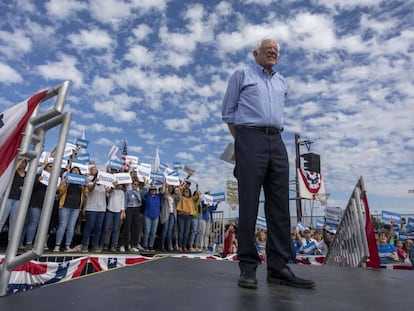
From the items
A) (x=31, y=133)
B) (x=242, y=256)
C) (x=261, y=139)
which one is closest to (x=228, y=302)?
(x=242, y=256)

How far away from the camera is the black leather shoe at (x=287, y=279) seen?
209 centimetres

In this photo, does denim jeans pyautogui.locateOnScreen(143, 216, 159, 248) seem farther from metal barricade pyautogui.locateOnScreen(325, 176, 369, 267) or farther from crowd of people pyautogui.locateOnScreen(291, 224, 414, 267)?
metal barricade pyautogui.locateOnScreen(325, 176, 369, 267)

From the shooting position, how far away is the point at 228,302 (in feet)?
5.09

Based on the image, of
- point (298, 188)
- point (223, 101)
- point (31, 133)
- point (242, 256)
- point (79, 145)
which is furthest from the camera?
point (298, 188)

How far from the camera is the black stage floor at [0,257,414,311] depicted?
4.58 ft

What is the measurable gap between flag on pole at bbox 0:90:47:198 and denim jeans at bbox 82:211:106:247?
525cm

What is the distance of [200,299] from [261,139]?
3.87 feet

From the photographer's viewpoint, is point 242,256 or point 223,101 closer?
point 242,256

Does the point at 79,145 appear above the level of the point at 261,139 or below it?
above

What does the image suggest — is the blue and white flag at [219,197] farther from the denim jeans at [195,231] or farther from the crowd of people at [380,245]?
the crowd of people at [380,245]

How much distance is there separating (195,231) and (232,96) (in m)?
7.35

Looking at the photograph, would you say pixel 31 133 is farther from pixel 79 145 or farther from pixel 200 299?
pixel 79 145

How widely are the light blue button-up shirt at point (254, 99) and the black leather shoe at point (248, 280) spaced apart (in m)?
1.00

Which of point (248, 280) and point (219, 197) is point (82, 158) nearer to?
point (219, 197)
